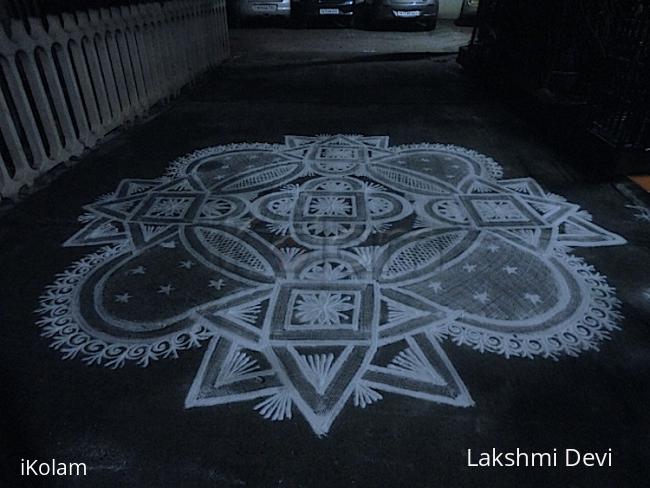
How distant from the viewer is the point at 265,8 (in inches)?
375

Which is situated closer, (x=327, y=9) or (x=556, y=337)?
(x=556, y=337)

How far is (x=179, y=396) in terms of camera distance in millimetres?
1312

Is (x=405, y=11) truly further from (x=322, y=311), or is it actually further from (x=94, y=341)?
(x=94, y=341)

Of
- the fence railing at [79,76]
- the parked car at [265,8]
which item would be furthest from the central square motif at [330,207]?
the parked car at [265,8]

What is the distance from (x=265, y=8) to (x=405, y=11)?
3315 millimetres

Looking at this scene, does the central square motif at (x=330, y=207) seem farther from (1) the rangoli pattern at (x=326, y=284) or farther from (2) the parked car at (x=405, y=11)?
(2) the parked car at (x=405, y=11)

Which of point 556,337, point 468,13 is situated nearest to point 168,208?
point 556,337

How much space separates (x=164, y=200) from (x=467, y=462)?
2129 mm

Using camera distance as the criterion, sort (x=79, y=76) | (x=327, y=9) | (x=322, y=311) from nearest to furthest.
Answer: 1. (x=322, y=311)
2. (x=79, y=76)
3. (x=327, y=9)

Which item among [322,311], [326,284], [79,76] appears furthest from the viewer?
[79,76]

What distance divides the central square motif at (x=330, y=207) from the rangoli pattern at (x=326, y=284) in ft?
0.04

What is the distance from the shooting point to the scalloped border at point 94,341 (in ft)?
4.74

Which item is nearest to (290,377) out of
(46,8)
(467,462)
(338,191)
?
(467,462)

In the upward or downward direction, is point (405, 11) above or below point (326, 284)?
above
